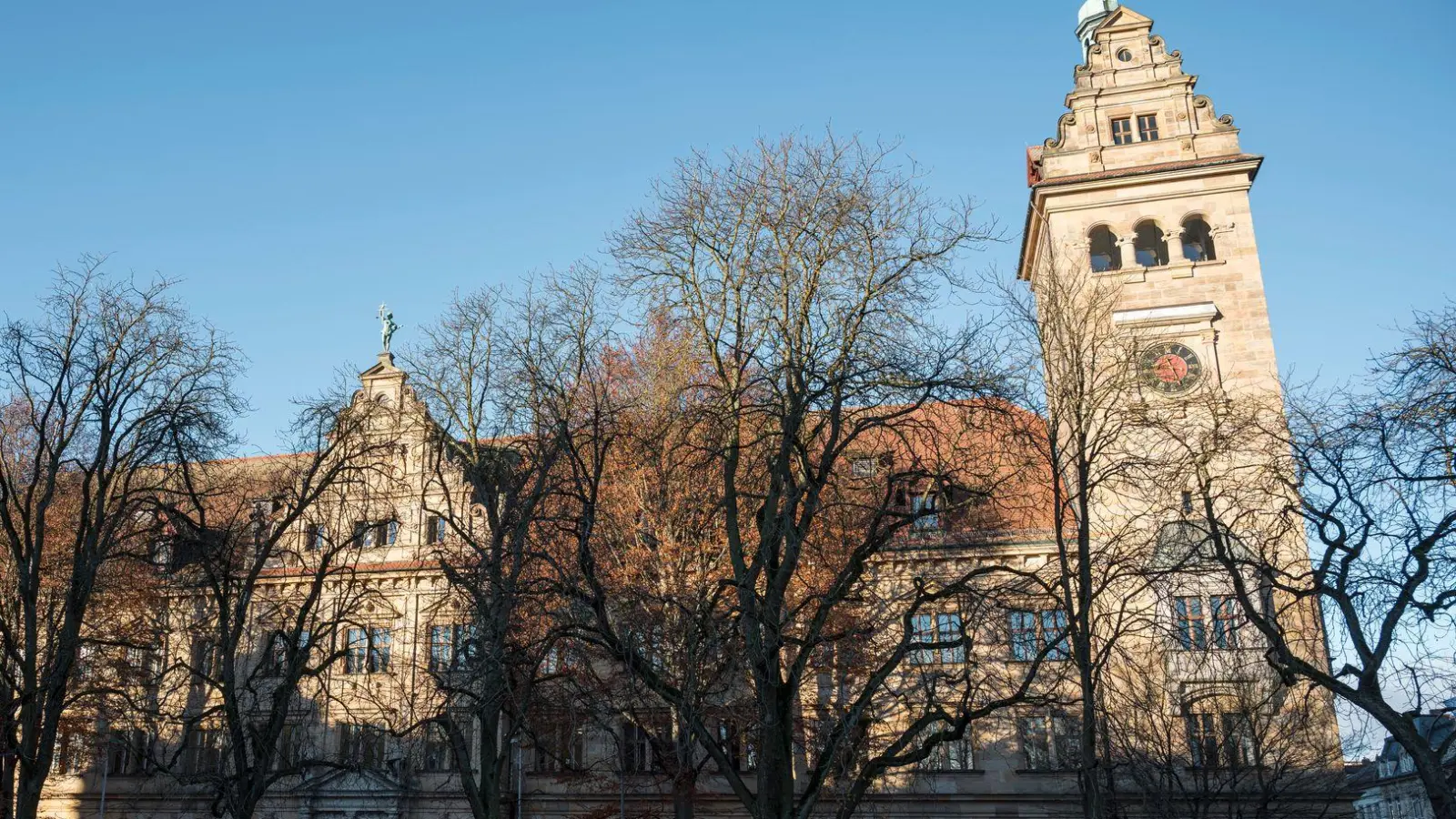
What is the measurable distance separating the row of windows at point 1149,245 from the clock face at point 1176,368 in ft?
10.1

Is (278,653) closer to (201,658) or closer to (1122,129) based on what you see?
(201,658)

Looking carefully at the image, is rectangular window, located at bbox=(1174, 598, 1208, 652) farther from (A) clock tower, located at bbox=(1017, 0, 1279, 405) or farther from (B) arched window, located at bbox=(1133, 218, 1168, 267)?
(B) arched window, located at bbox=(1133, 218, 1168, 267)

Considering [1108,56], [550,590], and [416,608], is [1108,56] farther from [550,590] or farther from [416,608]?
[550,590]

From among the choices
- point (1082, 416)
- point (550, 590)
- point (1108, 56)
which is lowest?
point (550, 590)

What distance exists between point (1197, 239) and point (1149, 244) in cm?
144

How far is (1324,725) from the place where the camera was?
98.0 feet

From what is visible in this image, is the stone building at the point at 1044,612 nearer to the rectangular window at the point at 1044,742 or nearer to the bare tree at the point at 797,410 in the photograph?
the rectangular window at the point at 1044,742

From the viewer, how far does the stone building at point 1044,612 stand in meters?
31.9

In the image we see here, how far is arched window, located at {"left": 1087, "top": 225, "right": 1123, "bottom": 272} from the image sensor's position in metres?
38.1

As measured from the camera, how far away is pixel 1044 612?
31328 millimetres

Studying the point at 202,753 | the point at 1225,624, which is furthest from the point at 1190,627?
the point at 202,753

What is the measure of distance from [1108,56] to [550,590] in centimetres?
3080

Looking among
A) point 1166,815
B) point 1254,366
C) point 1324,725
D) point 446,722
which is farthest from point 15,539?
point 1254,366

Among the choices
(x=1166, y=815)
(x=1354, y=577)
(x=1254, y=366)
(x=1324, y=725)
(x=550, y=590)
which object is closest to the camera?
(x=550, y=590)
